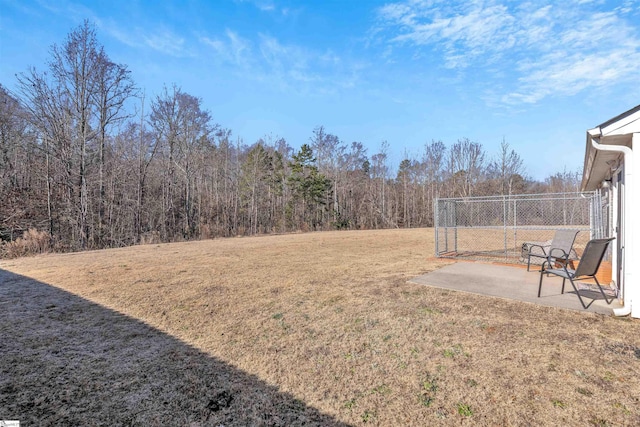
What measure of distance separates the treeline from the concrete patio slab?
13330 millimetres

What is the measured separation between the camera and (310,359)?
2691mm

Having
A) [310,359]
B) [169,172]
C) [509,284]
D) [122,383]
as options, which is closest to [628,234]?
[509,284]

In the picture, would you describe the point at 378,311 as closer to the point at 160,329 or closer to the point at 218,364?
the point at 218,364

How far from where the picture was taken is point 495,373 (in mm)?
2381

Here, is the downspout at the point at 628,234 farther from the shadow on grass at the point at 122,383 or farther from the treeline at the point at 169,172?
the treeline at the point at 169,172

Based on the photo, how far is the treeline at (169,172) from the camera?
12430mm

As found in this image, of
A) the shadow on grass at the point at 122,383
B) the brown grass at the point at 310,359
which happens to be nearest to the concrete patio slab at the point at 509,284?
the brown grass at the point at 310,359

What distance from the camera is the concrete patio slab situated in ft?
13.2

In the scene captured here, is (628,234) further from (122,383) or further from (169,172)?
(169,172)

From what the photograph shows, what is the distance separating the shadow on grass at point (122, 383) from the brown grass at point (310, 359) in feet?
0.04

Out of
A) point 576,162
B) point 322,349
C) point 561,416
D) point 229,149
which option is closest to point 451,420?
point 561,416

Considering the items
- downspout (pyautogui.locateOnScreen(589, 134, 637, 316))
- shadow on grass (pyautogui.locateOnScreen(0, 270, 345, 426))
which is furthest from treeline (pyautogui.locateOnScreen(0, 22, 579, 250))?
downspout (pyautogui.locateOnScreen(589, 134, 637, 316))

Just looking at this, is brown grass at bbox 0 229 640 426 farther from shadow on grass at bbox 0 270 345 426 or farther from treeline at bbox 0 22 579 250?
treeline at bbox 0 22 579 250

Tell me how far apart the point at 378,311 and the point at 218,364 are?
81.6 inches
